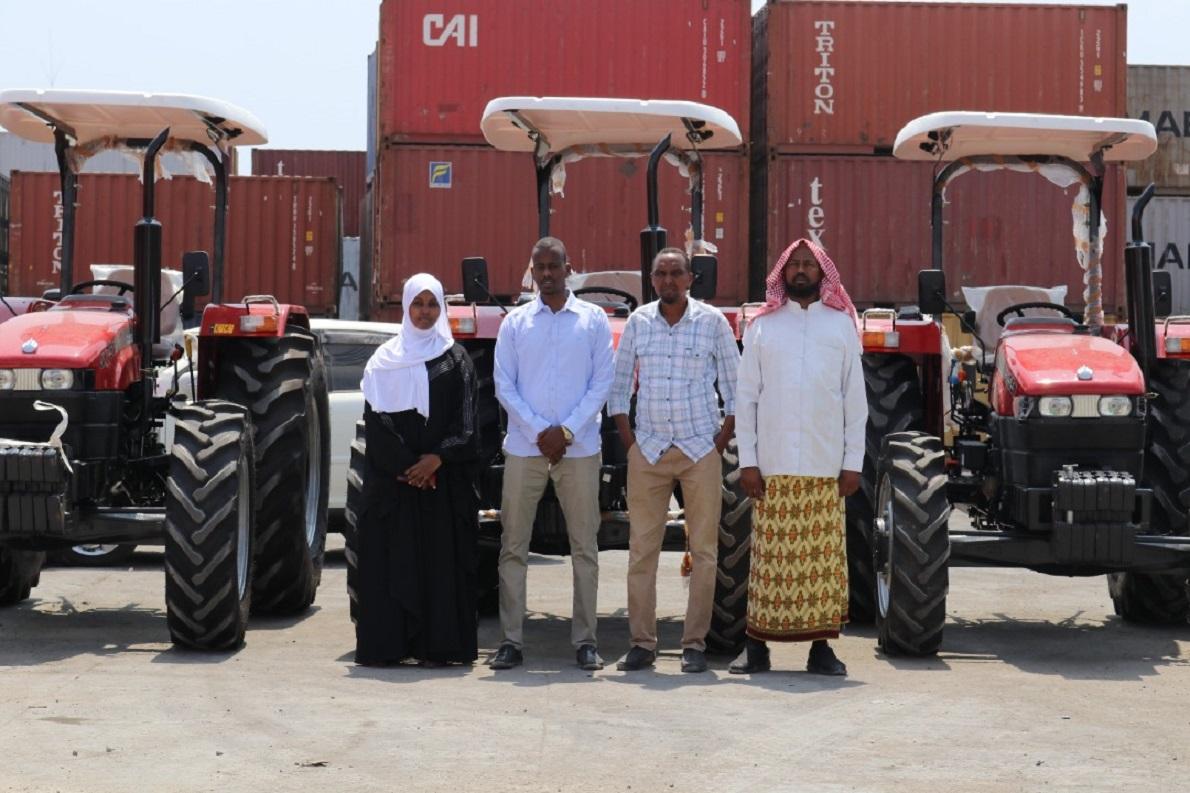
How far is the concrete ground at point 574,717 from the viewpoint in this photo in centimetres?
589

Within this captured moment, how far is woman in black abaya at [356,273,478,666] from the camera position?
26.6 feet

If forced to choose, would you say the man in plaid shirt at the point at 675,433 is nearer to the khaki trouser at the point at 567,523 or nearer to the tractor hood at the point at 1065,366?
the khaki trouser at the point at 567,523

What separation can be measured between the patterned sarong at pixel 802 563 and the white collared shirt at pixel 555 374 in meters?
0.81

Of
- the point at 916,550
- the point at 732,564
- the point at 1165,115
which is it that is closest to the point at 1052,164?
the point at 916,550

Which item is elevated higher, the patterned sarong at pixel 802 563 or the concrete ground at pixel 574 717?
the patterned sarong at pixel 802 563

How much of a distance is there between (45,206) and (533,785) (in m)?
16.3

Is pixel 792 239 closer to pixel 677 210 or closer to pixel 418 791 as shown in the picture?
pixel 677 210

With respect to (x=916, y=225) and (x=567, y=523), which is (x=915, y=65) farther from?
(x=567, y=523)

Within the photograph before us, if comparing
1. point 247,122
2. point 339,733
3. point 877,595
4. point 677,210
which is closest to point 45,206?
point 677,210

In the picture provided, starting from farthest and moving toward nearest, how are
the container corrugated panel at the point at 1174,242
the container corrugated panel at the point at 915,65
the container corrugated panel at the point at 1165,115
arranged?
1. the container corrugated panel at the point at 1165,115
2. the container corrugated panel at the point at 1174,242
3. the container corrugated panel at the point at 915,65

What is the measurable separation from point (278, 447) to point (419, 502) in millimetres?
1401

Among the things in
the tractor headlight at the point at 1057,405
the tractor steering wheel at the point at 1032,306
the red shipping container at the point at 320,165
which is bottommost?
the tractor headlight at the point at 1057,405

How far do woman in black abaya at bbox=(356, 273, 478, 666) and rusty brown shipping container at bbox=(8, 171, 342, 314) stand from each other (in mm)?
12973

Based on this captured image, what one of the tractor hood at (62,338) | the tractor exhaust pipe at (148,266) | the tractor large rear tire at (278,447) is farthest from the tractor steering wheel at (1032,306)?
the tractor hood at (62,338)
